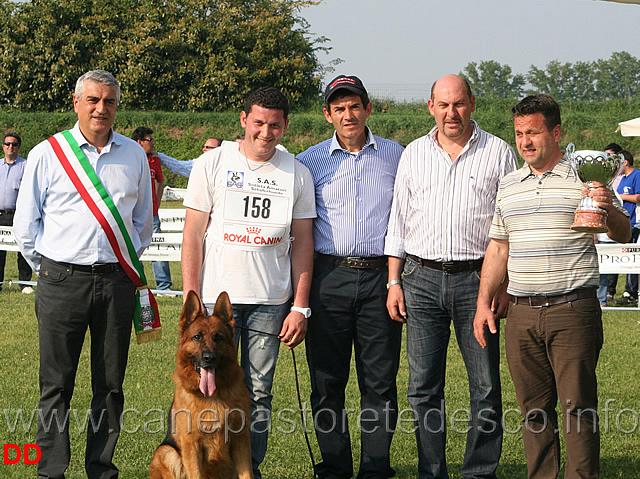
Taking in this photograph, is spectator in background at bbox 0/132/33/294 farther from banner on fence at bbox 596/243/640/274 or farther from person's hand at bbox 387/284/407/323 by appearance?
person's hand at bbox 387/284/407/323

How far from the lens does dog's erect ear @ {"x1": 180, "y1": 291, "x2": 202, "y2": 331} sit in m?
4.14

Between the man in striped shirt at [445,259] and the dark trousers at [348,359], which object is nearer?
the man in striped shirt at [445,259]

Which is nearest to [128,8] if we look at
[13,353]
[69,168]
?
[13,353]

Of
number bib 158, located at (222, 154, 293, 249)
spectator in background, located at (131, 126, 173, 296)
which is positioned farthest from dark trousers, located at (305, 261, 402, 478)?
spectator in background, located at (131, 126, 173, 296)

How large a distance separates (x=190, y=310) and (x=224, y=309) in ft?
0.64

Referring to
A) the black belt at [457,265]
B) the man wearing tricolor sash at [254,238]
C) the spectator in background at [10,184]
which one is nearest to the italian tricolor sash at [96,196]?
the man wearing tricolor sash at [254,238]

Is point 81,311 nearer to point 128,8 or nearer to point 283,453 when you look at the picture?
point 283,453

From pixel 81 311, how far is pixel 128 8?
117ft

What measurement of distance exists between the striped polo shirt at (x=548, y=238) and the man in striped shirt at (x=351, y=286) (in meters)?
0.89

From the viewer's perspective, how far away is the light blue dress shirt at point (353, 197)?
4.52 metres

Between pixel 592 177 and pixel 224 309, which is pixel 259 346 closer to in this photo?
pixel 224 309

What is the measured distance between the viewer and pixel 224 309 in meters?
4.15

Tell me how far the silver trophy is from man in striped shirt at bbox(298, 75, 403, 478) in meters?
1.25

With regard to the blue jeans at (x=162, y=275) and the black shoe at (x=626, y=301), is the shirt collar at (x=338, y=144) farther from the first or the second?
the black shoe at (x=626, y=301)
